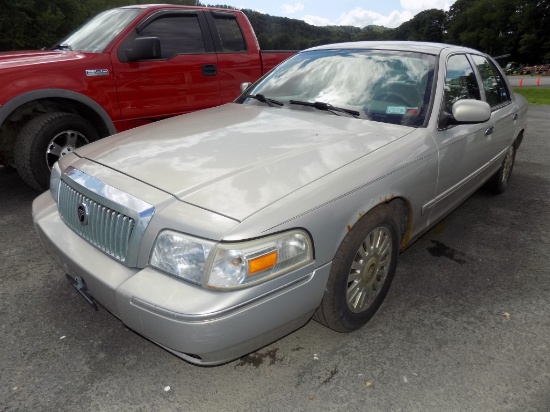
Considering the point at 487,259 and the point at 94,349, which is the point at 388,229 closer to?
the point at 487,259

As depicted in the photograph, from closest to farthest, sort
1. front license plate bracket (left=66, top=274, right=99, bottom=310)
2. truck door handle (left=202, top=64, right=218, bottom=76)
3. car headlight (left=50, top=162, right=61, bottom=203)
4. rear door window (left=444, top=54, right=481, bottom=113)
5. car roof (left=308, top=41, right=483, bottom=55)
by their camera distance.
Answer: front license plate bracket (left=66, top=274, right=99, bottom=310) → car headlight (left=50, top=162, right=61, bottom=203) → rear door window (left=444, top=54, right=481, bottom=113) → car roof (left=308, top=41, right=483, bottom=55) → truck door handle (left=202, top=64, right=218, bottom=76)

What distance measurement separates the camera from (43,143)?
426cm

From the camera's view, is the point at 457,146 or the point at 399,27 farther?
the point at 399,27

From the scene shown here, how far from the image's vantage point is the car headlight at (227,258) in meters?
1.77

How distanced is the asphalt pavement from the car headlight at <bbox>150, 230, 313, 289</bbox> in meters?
0.65

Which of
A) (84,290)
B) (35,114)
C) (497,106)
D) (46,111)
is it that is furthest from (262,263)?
(35,114)

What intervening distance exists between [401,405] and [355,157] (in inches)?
48.2

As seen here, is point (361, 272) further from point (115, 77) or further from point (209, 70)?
point (209, 70)

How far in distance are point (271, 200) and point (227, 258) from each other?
1.07 ft

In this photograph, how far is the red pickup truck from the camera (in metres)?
4.21

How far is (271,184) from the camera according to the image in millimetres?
2021

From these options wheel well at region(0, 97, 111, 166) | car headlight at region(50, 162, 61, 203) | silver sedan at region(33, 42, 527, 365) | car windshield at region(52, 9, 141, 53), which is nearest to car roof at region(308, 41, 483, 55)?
silver sedan at region(33, 42, 527, 365)

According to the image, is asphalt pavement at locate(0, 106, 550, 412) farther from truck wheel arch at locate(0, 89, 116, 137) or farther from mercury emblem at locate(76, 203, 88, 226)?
truck wheel arch at locate(0, 89, 116, 137)

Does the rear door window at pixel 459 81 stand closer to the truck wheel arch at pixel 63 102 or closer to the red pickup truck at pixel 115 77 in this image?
the red pickup truck at pixel 115 77
